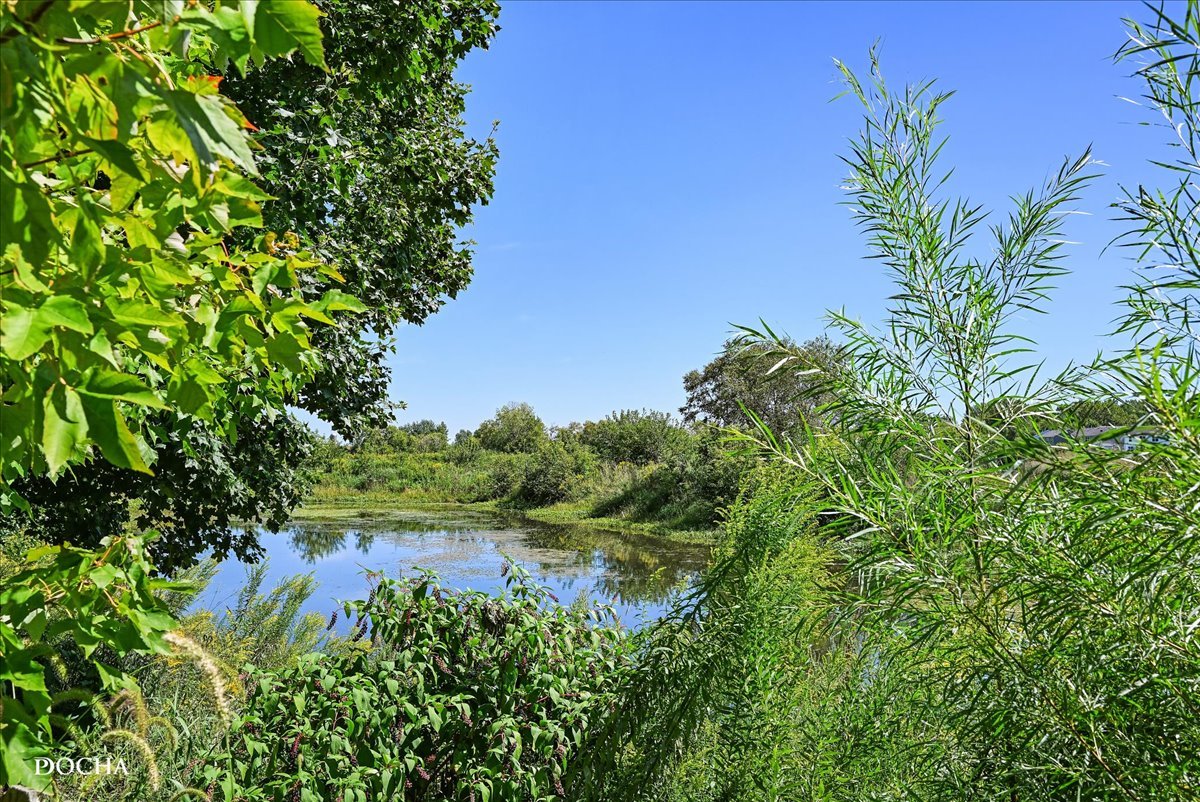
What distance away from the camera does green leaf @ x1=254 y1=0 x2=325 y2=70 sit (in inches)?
26.0

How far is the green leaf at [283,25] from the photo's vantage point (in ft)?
2.17

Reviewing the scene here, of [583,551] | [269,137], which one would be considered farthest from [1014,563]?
[583,551]

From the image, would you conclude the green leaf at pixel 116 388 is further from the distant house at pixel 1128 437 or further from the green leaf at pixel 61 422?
the distant house at pixel 1128 437

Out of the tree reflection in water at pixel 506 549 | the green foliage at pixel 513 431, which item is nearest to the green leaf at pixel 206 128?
the tree reflection in water at pixel 506 549

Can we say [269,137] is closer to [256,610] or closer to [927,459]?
[256,610]

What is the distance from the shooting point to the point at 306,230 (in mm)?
4172

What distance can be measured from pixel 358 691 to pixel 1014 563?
5.83ft

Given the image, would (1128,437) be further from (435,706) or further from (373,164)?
(373,164)

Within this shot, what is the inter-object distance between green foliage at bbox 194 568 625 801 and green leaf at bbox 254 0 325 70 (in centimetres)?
184

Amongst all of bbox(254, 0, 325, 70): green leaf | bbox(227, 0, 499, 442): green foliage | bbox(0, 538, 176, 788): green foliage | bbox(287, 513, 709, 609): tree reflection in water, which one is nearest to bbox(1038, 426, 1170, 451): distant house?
bbox(254, 0, 325, 70): green leaf

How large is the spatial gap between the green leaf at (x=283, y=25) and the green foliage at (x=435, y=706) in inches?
72.6

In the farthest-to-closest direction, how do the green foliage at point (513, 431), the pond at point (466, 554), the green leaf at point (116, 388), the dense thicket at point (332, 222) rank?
the green foliage at point (513, 431), the pond at point (466, 554), the dense thicket at point (332, 222), the green leaf at point (116, 388)

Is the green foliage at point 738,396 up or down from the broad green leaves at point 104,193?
up

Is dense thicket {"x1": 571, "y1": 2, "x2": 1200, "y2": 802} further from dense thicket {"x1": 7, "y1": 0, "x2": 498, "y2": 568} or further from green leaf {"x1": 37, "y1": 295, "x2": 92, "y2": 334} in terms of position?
dense thicket {"x1": 7, "y1": 0, "x2": 498, "y2": 568}
